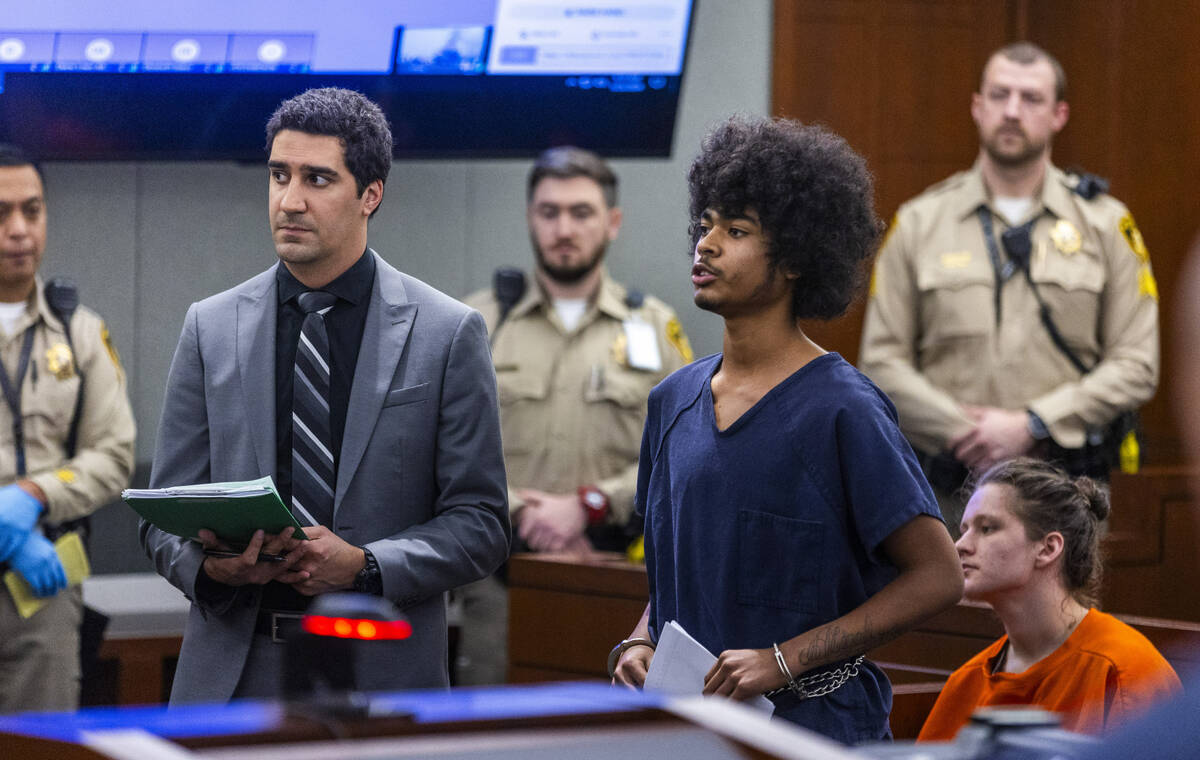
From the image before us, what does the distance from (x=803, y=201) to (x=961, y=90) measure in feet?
11.9

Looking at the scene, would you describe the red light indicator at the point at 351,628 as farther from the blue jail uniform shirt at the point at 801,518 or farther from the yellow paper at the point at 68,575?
the yellow paper at the point at 68,575

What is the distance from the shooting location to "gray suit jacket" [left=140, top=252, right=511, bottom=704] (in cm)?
218

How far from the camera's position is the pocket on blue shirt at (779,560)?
195cm

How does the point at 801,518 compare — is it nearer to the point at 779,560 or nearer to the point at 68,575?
the point at 779,560

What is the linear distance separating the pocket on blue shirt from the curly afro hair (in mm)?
337

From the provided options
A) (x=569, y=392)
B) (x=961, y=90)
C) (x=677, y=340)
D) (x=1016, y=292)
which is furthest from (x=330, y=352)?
(x=961, y=90)

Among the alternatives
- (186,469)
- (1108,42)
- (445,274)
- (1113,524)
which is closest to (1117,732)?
(186,469)

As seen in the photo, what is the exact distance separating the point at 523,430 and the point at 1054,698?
2246 mm

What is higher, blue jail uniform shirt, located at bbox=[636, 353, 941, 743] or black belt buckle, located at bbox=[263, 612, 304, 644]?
blue jail uniform shirt, located at bbox=[636, 353, 941, 743]

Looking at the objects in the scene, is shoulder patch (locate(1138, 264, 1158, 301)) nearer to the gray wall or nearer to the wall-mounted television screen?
the gray wall

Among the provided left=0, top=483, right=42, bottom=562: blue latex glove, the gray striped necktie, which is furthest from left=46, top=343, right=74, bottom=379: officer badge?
the gray striped necktie

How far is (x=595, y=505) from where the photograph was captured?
4.23 meters

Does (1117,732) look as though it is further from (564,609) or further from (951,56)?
(951,56)

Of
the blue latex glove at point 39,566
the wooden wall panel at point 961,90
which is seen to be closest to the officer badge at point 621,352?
the wooden wall panel at point 961,90
